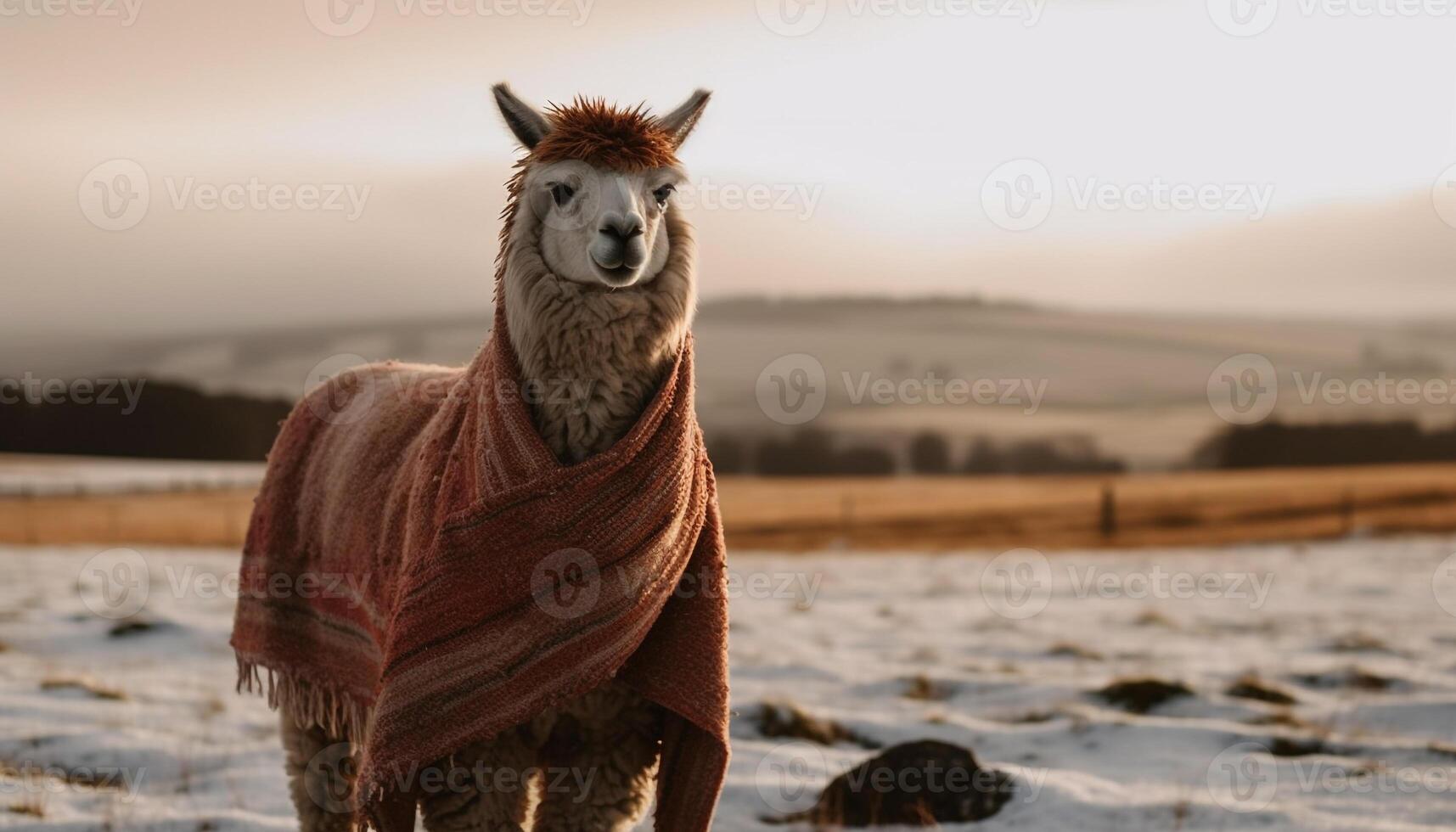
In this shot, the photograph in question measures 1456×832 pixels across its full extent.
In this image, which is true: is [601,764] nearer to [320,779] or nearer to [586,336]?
[586,336]

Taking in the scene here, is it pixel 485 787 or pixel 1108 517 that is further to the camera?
pixel 1108 517

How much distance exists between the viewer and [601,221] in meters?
3.73

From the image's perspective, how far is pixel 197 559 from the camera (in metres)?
14.5

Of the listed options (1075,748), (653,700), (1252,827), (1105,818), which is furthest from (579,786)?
(1075,748)

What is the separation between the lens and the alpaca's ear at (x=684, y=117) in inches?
170

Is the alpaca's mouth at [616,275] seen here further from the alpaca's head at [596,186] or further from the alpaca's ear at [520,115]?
the alpaca's ear at [520,115]

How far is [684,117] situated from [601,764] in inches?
88.7

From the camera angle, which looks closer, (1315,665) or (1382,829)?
(1382,829)

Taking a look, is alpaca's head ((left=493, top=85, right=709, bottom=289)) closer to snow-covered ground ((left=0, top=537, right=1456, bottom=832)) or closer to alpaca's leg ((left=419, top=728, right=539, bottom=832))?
alpaca's leg ((left=419, top=728, right=539, bottom=832))

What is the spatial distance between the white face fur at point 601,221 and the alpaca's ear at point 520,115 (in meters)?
0.19

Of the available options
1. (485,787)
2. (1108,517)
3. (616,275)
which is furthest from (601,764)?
(1108,517)

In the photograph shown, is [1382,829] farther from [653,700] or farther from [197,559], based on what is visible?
[197,559]

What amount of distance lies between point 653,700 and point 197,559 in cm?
1192

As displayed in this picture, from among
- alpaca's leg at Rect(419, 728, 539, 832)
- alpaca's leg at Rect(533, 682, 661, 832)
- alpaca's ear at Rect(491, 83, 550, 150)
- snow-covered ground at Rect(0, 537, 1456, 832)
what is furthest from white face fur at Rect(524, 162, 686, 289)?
snow-covered ground at Rect(0, 537, 1456, 832)
